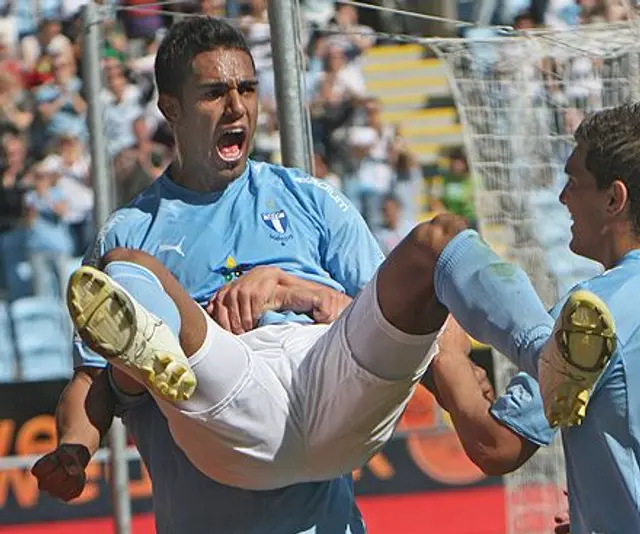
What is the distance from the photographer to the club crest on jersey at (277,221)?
4652 millimetres

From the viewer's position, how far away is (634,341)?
3.48 meters

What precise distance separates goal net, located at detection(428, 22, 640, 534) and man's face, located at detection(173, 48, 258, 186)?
2.51m

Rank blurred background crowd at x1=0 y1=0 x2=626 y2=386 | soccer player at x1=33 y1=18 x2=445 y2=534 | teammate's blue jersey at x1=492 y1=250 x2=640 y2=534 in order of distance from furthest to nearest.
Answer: blurred background crowd at x1=0 y1=0 x2=626 y2=386
soccer player at x1=33 y1=18 x2=445 y2=534
teammate's blue jersey at x1=492 y1=250 x2=640 y2=534

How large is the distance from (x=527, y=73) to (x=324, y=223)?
2.90 meters

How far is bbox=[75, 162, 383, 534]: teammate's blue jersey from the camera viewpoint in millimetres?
4484

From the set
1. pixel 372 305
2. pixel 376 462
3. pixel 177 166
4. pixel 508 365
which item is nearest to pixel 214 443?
pixel 372 305

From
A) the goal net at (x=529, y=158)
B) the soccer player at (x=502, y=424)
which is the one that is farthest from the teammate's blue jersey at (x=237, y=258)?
the goal net at (x=529, y=158)

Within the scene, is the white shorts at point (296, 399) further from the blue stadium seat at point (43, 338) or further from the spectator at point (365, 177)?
the spectator at point (365, 177)

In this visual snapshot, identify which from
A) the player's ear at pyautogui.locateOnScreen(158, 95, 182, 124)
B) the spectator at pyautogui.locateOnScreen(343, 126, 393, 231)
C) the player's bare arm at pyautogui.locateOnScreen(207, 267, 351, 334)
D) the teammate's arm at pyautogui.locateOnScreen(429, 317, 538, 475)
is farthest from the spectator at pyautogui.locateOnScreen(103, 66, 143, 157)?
the teammate's arm at pyautogui.locateOnScreen(429, 317, 538, 475)

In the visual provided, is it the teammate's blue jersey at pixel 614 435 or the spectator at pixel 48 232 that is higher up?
the teammate's blue jersey at pixel 614 435

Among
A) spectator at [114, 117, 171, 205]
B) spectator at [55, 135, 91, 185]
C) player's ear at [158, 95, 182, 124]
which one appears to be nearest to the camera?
player's ear at [158, 95, 182, 124]

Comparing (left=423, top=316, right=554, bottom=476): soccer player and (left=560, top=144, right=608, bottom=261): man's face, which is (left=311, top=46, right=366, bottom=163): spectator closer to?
(left=423, top=316, right=554, bottom=476): soccer player

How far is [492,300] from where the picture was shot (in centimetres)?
364

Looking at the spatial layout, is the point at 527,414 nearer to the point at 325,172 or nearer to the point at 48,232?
the point at 48,232
